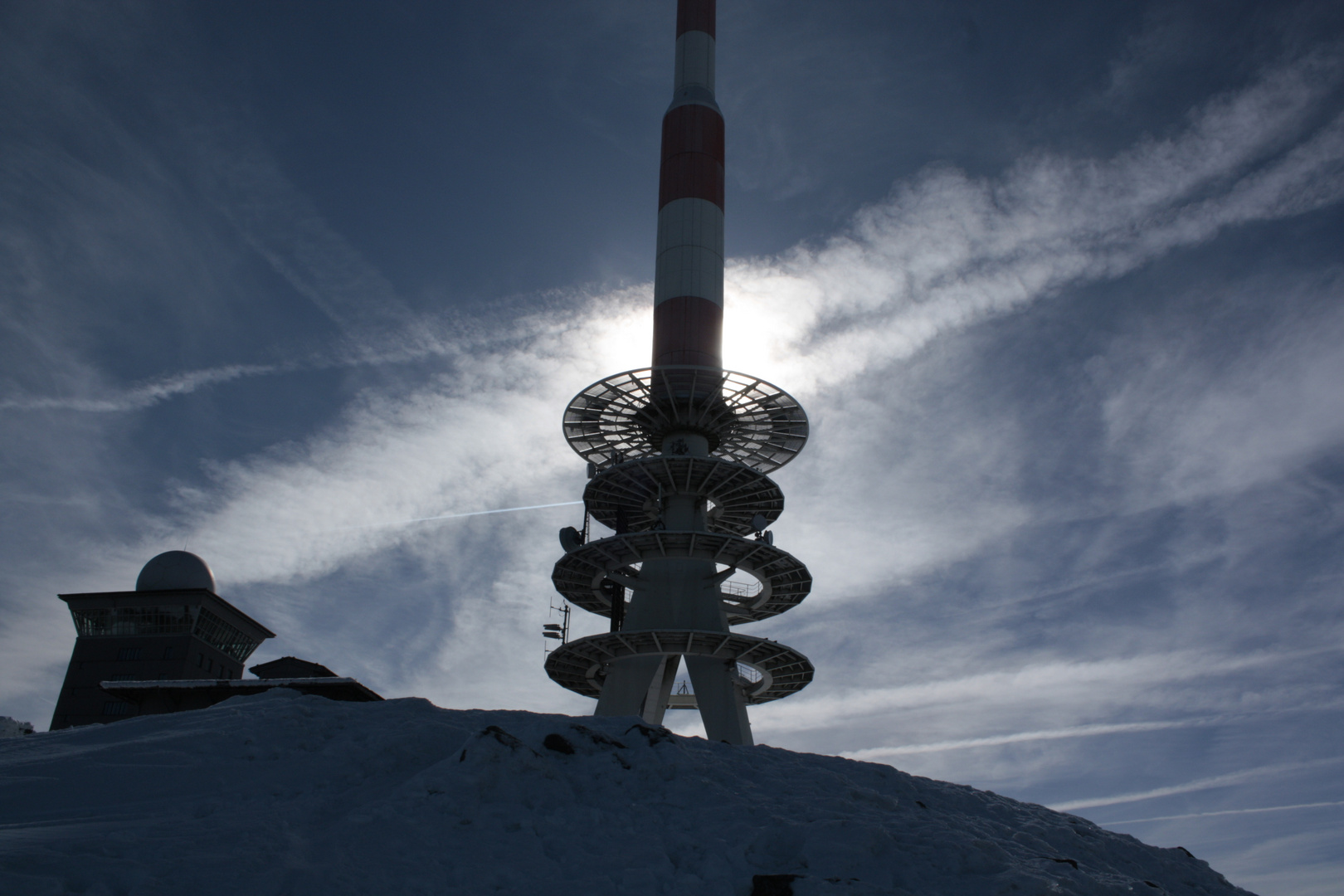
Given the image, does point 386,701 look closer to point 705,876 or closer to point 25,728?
point 705,876

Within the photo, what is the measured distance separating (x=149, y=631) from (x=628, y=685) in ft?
158

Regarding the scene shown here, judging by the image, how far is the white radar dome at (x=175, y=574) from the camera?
72938 mm

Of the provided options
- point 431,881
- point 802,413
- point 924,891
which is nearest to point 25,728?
point 802,413

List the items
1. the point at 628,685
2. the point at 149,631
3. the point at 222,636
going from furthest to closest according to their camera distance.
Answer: the point at 222,636 → the point at 149,631 → the point at 628,685

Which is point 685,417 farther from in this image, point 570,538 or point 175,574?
point 175,574

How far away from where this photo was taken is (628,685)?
43.2 metres

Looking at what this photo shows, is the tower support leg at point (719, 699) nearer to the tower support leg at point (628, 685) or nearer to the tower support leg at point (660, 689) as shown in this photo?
the tower support leg at point (628, 685)

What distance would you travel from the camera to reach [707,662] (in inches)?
1708

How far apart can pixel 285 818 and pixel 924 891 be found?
1054 centimetres

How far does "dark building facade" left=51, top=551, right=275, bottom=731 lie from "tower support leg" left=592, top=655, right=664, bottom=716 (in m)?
42.8

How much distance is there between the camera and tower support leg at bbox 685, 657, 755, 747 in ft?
138

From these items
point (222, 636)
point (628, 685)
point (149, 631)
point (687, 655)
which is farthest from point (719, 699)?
point (149, 631)

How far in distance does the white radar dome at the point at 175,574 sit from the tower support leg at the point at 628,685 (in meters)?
44.3

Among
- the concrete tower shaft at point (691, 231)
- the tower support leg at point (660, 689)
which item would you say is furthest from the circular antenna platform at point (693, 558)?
the concrete tower shaft at point (691, 231)
